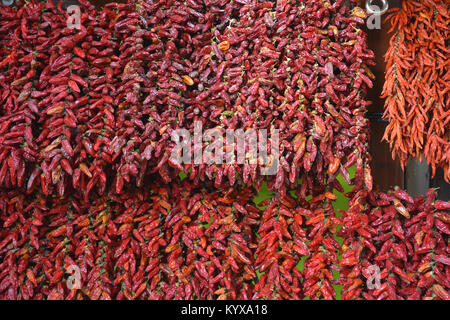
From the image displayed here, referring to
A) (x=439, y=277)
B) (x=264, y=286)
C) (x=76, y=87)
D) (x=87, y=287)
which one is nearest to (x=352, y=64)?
(x=439, y=277)

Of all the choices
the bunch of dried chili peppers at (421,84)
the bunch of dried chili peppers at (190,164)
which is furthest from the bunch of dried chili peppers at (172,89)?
the bunch of dried chili peppers at (421,84)

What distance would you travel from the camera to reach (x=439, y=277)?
65.4 inches

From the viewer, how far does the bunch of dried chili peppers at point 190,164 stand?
5.54 feet

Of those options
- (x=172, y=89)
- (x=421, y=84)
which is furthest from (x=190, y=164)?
(x=421, y=84)

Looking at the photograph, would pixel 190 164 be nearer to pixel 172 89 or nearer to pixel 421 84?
pixel 172 89

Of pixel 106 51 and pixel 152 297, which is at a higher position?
pixel 106 51

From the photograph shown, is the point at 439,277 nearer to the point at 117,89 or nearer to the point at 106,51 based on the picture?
the point at 117,89

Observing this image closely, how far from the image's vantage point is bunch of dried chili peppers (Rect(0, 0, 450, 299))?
1688 mm

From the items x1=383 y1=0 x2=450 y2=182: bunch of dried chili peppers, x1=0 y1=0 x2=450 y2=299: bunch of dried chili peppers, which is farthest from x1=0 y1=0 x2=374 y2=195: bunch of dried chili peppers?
x1=383 y1=0 x2=450 y2=182: bunch of dried chili peppers

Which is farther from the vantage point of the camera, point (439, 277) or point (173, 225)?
point (173, 225)

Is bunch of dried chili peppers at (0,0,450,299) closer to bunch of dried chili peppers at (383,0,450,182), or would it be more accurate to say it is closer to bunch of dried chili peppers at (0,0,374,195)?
bunch of dried chili peppers at (0,0,374,195)

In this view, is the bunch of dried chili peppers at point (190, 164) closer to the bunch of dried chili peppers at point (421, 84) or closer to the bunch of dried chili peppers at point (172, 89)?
the bunch of dried chili peppers at point (172, 89)

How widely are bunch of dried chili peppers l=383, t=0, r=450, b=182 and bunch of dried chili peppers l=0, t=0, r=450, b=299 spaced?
0.27 meters
